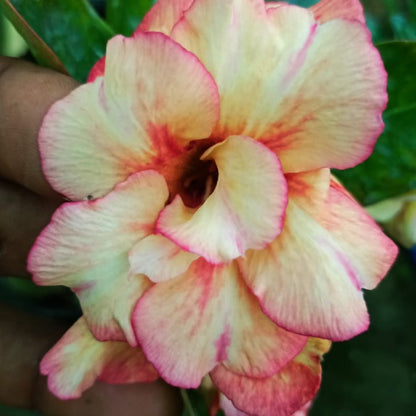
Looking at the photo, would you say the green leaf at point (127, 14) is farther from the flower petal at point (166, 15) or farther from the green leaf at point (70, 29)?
the flower petal at point (166, 15)

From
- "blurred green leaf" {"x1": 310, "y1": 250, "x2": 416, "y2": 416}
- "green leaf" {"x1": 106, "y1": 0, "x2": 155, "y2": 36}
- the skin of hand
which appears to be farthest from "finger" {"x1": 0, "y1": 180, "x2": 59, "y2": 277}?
"blurred green leaf" {"x1": 310, "y1": 250, "x2": 416, "y2": 416}

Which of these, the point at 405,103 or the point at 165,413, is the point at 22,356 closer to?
the point at 165,413

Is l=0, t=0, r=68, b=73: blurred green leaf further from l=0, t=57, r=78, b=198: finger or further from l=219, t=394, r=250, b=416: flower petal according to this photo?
l=219, t=394, r=250, b=416: flower petal

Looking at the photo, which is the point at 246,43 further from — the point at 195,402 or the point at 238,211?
the point at 195,402

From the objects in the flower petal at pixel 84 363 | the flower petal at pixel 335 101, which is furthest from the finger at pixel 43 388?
the flower petal at pixel 335 101

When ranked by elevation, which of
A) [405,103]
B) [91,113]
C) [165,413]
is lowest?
[165,413]

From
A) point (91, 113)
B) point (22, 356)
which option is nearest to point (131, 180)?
point (91, 113)
